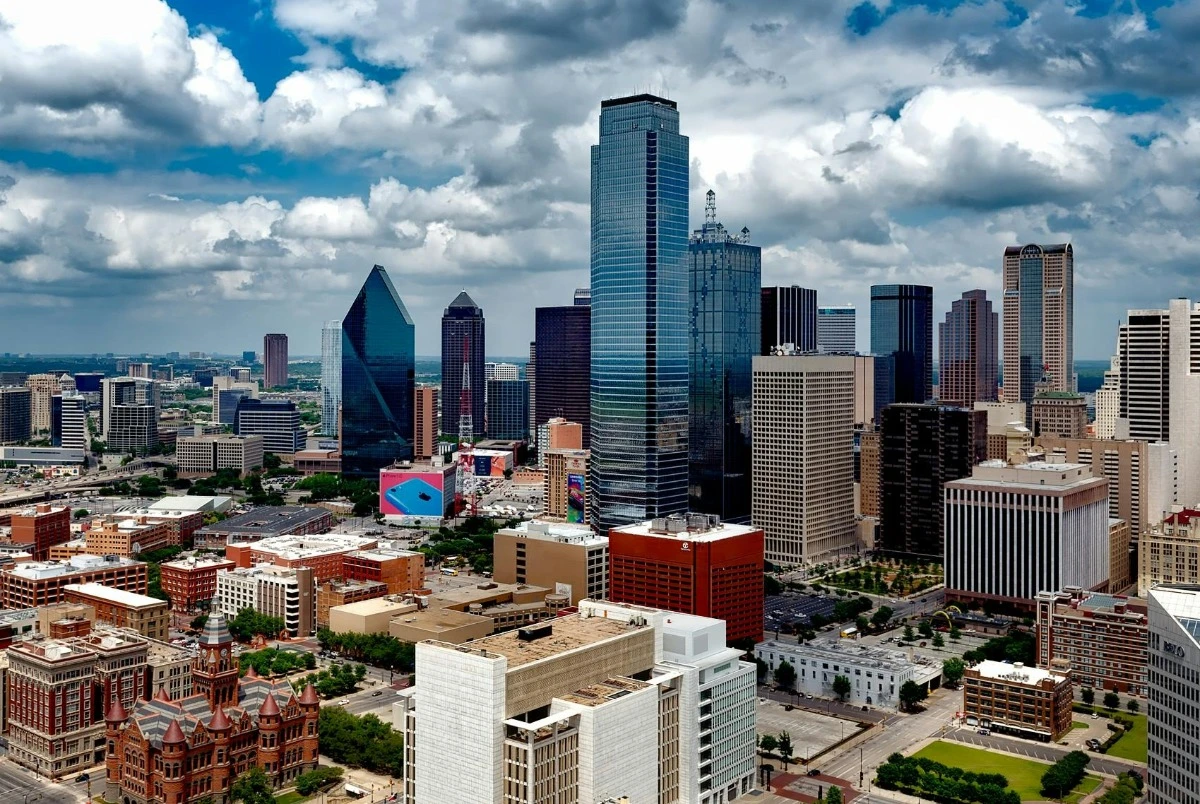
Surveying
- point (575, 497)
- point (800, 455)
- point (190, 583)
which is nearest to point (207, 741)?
point (190, 583)

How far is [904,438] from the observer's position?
427 feet

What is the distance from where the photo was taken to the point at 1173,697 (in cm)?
4881

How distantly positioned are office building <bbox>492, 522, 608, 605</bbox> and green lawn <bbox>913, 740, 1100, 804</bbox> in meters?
32.6

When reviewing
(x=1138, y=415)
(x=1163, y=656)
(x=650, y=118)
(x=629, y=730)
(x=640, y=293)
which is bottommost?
(x=629, y=730)

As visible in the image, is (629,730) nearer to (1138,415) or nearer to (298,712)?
(298,712)

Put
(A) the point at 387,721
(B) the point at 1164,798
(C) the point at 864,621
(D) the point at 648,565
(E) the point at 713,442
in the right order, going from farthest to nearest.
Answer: (E) the point at 713,442 → (C) the point at 864,621 → (D) the point at 648,565 → (A) the point at 387,721 → (B) the point at 1164,798

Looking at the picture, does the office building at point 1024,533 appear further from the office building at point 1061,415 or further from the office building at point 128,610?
the office building at point 128,610

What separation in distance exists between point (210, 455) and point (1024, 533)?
144 metres

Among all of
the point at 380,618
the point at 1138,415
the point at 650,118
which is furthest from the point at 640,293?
the point at 1138,415

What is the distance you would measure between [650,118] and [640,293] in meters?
18.1

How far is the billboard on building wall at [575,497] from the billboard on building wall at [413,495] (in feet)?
70.2

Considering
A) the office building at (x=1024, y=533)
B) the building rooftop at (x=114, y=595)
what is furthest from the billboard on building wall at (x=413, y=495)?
the office building at (x=1024, y=533)

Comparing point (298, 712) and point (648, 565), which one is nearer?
point (298, 712)

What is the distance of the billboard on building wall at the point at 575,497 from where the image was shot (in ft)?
440
